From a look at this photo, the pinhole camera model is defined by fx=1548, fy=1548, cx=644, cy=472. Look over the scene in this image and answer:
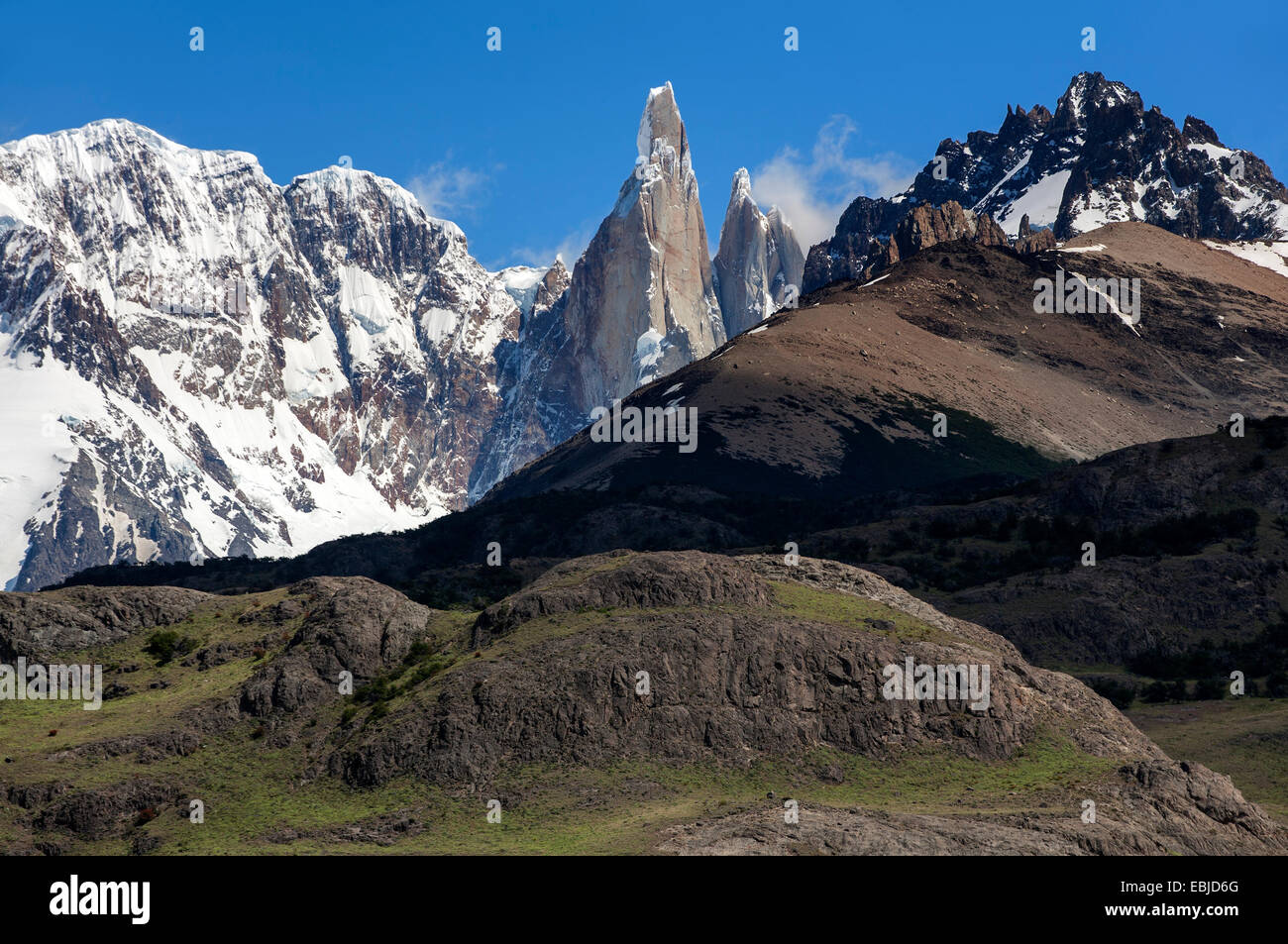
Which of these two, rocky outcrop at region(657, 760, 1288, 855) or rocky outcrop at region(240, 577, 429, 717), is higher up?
rocky outcrop at region(240, 577, 429, 717)

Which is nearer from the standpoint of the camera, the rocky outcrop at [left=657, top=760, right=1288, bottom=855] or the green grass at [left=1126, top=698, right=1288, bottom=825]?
the rocky outcrop at [left=657, top=760, right=1288, bottom=855]

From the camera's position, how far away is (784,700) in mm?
75500

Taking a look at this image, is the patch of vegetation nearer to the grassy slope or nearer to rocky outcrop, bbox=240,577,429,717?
rocky outcrop, bbox=240,577,429,717

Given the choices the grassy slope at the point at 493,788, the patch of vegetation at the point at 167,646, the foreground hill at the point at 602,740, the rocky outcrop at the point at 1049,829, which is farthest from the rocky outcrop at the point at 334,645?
the rocky outcrop at the point at 1049,829

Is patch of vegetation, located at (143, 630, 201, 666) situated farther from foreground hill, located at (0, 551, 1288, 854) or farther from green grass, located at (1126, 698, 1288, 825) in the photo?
green grass, located at (1126, 698, 1288, 825)

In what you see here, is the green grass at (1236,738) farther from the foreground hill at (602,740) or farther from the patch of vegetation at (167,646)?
the patch of vegetation at (167,646)

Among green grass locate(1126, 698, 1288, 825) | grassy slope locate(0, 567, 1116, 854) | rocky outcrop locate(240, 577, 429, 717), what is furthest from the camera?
green grass locate(1126, 698, 1288, 825)

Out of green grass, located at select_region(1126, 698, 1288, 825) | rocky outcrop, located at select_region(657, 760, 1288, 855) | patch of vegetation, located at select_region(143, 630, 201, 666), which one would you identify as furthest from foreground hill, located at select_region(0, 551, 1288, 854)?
green grass, located at select_region(1126, 698, 1288, 825)

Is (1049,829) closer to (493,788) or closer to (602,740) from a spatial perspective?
(602,740)

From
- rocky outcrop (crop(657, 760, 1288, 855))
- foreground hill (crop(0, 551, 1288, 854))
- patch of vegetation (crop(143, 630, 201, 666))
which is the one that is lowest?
rocky outcrop (crop(657, 760, 1288, 855))

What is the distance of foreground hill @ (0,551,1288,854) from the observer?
65312 mm

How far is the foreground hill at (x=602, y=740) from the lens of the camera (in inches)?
2571

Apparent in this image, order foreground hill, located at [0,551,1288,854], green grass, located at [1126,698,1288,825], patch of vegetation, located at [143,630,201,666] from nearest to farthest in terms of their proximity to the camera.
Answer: foreground hill, located at [0,551,1288,854] < green grass, located at [1126,698,1288,825] < patch of vegetation, located at [143,630,201,666]

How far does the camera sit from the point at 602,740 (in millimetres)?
73625
